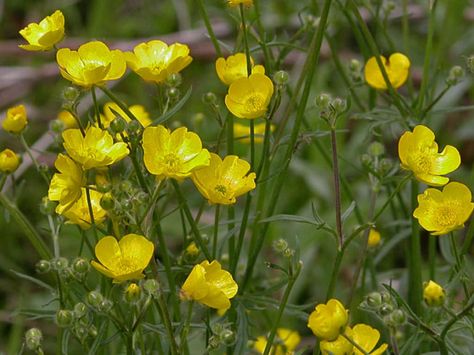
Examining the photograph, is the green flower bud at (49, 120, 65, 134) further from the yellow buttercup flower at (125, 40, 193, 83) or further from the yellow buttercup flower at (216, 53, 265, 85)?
the yellow buttercup flower at (216, 53, 265, 85)

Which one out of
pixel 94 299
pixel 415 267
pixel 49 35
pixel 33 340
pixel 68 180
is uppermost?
pixel 49 35

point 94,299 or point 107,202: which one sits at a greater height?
point 107,202

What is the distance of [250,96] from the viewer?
1562 mm

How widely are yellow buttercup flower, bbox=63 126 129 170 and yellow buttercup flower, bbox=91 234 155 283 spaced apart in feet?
0.41

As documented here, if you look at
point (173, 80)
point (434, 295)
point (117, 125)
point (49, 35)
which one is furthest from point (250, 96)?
point (434, 295)

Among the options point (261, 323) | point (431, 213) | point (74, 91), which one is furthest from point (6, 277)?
point (431, 213)

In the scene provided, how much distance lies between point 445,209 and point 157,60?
0.60m

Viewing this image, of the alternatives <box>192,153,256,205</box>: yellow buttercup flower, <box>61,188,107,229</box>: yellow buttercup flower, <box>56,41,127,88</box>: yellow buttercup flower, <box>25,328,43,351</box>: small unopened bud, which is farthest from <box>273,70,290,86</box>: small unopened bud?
<box>25,328,43,351</box>: small unopened bud

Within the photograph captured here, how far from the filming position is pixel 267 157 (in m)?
1.65

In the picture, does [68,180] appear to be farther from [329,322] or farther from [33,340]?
[329,322]

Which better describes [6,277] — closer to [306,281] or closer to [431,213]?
[306,281]

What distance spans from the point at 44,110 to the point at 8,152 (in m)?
1.98

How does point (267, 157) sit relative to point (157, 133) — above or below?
below

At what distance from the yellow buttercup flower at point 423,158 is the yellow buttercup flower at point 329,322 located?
0.33 meters
